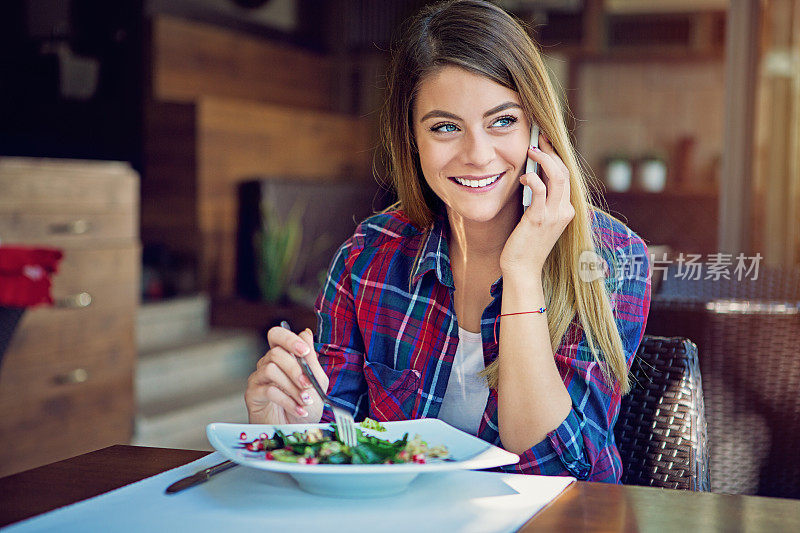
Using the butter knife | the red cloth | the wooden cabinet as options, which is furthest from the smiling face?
the wooden cabinet

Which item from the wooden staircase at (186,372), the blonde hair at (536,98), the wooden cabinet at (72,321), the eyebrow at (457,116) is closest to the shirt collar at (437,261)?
the blonde hair at (536,98)

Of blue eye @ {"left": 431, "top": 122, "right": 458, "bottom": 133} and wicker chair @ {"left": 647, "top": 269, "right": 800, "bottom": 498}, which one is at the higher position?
blue eye @ {"left": 431, "top": 122, "right": 458, "bottom": 133}

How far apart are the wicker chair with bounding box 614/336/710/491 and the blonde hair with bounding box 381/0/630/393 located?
0.18ft

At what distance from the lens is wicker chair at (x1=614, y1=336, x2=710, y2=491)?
126 centimetres

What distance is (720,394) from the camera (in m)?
1.80

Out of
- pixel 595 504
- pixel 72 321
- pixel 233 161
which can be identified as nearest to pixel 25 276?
pixel 72 321

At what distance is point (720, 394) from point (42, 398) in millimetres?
2203

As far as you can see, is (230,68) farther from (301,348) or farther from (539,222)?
(301,348)

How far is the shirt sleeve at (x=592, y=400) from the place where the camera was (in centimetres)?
124

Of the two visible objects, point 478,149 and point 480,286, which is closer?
point 478,149

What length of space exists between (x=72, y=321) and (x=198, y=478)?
244cm

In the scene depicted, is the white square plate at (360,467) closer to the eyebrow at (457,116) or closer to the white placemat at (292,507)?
the white placemat at (292,507)

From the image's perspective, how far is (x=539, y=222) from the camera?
1.31 meters

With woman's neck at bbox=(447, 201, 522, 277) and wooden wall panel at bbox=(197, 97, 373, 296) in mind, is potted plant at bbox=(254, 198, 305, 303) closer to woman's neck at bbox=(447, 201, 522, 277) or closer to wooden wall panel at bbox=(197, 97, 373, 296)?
wooden wall panel at bbox=(197, 97, 373, 296)
